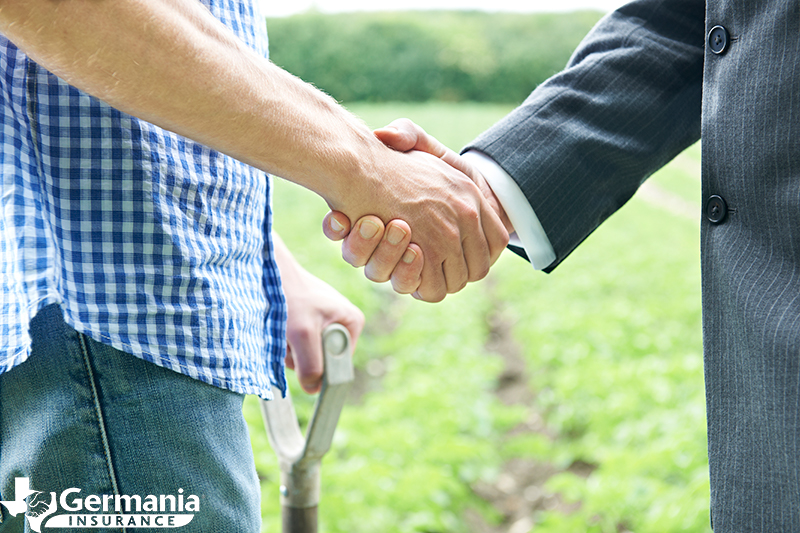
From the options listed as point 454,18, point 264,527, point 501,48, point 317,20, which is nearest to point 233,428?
point 264,527

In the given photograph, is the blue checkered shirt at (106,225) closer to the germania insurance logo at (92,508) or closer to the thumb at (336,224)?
the germania insurance logo at (92,508)

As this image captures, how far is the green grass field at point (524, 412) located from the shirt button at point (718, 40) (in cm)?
185

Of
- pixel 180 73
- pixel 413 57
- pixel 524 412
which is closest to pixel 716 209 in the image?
pixel 180 73

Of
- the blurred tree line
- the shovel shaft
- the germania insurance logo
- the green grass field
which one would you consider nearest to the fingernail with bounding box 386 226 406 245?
the shovel shaft

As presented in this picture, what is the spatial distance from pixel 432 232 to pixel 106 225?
33.0 inches

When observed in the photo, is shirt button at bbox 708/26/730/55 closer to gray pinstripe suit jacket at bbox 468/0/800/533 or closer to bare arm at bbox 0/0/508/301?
gray pinstripe suit jacket at bbox 468/0/800/533

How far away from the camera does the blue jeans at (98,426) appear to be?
108 cm

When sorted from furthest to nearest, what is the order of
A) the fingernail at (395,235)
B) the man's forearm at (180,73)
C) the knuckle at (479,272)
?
the knuckle at (479,272) → the fingernail at (395,235) → the man's forearm at (180,73)

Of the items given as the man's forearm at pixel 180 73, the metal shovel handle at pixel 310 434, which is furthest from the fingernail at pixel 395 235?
the man's forearm at pixel 180 73

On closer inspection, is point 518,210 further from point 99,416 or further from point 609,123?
point 99,416

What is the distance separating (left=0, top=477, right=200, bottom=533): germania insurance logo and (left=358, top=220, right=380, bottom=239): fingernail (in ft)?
2.35

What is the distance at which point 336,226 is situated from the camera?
5.11 feet

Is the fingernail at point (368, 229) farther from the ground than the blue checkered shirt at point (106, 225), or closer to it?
closer to it

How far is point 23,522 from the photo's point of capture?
1.13 meters
